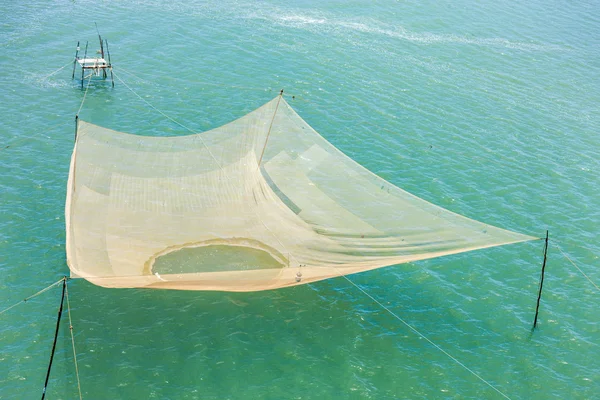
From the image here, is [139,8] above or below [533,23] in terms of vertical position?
below

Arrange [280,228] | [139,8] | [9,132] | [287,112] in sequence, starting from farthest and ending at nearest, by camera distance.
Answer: [139,8] < [9,132] < [287,112] < [280,228]

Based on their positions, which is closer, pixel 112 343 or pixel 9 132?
pixel 112 343

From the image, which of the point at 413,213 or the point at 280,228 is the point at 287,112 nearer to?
the point at 280,228

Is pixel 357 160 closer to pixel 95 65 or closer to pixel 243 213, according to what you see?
pixel 243 213

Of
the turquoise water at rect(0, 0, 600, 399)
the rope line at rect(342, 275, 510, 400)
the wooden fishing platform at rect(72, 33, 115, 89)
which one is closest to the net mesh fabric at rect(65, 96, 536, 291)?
the turquoise water at rect(0, 0, 600, 399)

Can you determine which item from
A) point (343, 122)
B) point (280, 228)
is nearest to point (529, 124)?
point (343, 122)

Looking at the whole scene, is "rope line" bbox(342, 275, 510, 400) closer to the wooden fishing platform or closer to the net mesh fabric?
the net mesh fabric
